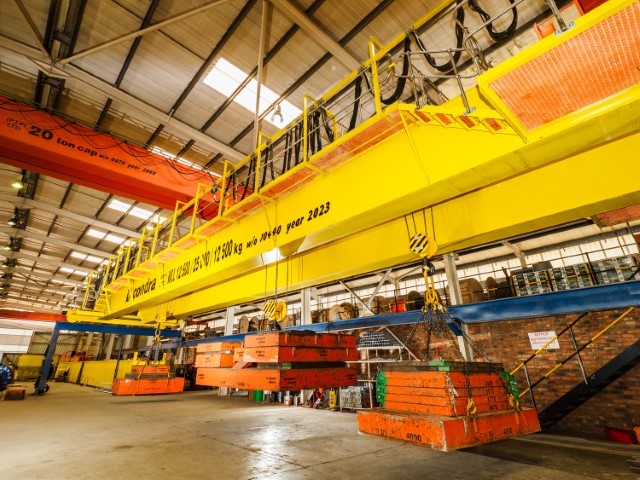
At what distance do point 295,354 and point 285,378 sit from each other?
0.33 meters

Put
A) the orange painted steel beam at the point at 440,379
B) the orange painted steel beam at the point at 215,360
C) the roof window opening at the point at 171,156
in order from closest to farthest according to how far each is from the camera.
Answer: the orange painted steel beam at the point at 440,379 → the orange painted steel beam at the point at 215,360 → the roof window opening at the point at 171,156

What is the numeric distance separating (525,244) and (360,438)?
11.1 metres

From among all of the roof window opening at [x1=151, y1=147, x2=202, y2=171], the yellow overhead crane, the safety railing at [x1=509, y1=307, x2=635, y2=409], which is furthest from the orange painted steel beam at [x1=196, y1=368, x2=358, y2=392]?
the roof window opening at [x1=151, y1=147, x2=202, y2=171]

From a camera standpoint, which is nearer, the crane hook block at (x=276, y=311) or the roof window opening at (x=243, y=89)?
the crane hook block at (x=276, y=311)

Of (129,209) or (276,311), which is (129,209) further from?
(276,311)

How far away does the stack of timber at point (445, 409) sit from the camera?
234 cm

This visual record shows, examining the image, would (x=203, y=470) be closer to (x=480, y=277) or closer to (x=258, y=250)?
(x=258, y=250)

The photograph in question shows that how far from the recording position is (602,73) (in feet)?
6.55

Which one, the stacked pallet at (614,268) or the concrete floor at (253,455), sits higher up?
the stacked pallet at (614,268)

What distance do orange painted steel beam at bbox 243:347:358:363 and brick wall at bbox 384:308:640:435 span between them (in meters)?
7.03

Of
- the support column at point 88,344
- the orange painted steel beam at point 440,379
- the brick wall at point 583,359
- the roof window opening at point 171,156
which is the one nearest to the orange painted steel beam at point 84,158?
the roof window opening at point 171,156

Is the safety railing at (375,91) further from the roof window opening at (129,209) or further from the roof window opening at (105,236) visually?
the roof window opening at (105,236)

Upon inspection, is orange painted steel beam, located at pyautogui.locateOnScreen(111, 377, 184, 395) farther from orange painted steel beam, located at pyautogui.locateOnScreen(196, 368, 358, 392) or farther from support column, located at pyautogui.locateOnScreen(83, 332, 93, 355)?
support column, located at pyautogui.locateOnScreen(83, 332, 93, 355)

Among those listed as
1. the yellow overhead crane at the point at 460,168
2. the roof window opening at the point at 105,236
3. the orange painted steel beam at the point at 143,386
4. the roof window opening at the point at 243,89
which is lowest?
the orange painted steel beam at the point at 143,386
